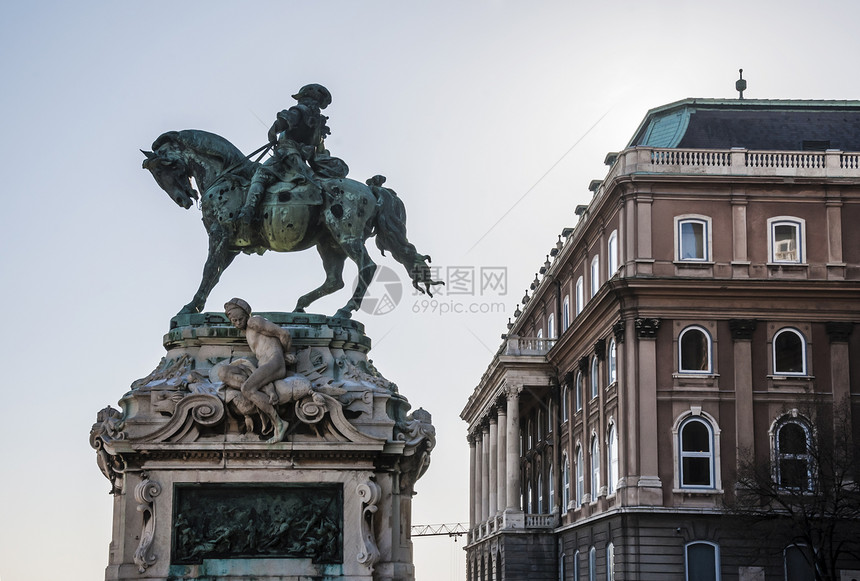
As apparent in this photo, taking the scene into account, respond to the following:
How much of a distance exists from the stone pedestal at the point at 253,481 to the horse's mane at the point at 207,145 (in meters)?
2.63

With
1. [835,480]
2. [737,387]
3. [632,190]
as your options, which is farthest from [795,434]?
[632,190]

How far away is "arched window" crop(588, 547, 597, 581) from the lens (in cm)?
5962

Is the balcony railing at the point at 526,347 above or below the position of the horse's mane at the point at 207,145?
above

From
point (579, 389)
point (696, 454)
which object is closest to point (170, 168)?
point (696, 454)

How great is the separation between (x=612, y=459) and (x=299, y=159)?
4382cm

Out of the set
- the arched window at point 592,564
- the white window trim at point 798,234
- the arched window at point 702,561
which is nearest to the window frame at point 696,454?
the arched window at point 702,561

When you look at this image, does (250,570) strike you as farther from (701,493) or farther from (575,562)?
(575,562)

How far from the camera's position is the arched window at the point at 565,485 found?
68375mm

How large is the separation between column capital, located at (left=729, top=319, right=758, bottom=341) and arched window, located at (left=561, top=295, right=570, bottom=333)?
55.9 feet

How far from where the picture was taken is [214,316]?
1447cm

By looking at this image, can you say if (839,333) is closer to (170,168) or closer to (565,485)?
(565,485)

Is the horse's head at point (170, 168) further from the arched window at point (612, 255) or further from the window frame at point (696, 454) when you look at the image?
the arched window at point (612, 255)

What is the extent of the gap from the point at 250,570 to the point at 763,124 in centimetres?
5080

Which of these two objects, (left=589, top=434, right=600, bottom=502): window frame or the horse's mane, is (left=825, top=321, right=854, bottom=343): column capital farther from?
the horse's mane
